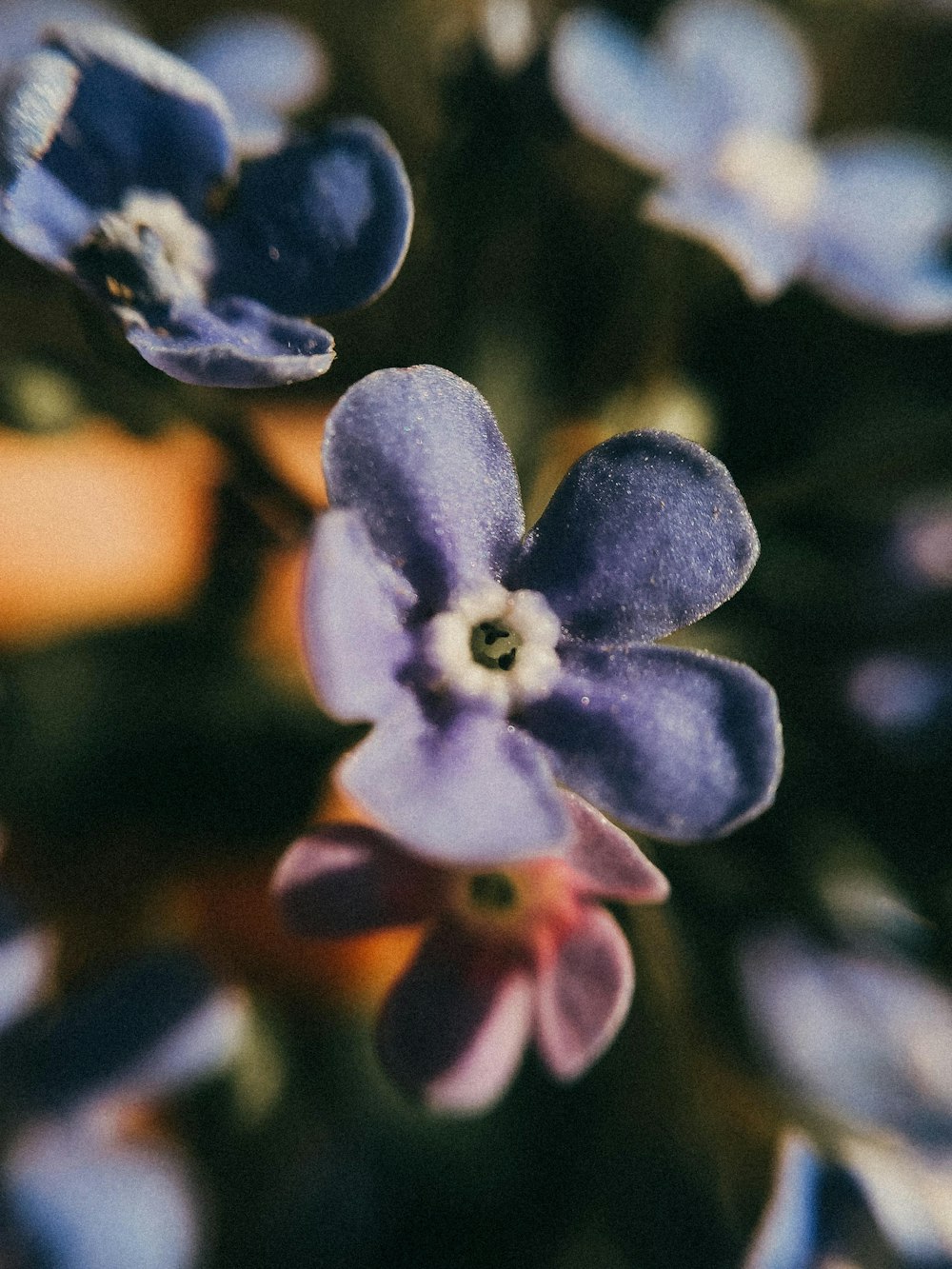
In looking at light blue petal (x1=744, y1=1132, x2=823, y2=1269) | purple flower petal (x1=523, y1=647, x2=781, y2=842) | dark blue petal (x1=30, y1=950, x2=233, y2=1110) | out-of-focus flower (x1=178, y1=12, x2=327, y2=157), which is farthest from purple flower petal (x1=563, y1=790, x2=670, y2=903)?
out-of-focus flower (x1=178, y1=12, x2=327, y2=157)

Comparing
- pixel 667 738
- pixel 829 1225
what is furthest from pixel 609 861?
pixel 829 1225

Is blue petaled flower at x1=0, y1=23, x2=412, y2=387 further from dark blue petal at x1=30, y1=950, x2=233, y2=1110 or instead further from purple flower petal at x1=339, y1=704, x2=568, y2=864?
dark blue petal at x1=30, y1=950, x2=233, y2=1110

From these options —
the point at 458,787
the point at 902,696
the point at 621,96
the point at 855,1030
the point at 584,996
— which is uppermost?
the point at 621,96

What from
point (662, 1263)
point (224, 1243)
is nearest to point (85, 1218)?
point (224, 1243)

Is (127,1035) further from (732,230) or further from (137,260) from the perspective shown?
(732,230)

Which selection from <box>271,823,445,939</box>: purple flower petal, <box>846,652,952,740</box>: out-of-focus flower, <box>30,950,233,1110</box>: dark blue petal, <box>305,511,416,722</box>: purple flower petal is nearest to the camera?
<box>305,511,416,722</box>: purple flower petal

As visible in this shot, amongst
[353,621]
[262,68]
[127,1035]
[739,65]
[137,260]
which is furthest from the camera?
[739,65]
